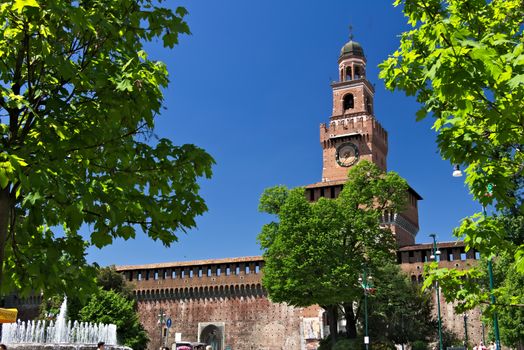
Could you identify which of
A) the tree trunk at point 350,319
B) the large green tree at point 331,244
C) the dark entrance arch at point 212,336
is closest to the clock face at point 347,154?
the large green tree at point 331,244

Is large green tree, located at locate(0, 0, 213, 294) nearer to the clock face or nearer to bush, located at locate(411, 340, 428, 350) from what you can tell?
bush, located at locate(411, 340, 428, 350)

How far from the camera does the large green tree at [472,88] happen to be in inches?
201

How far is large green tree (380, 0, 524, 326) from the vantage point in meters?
5.11

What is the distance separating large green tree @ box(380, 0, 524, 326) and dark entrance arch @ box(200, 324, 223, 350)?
48568 millimetres

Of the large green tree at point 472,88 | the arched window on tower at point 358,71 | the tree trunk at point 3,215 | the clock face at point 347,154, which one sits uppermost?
the arched window on tower at point 358,71

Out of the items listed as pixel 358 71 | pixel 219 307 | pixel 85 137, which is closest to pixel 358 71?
pixel 358 71

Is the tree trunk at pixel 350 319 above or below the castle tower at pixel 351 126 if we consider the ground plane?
below

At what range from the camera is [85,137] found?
6125 millimetres

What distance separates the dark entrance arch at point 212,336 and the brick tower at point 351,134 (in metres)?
15.6

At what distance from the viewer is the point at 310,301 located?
36375mm

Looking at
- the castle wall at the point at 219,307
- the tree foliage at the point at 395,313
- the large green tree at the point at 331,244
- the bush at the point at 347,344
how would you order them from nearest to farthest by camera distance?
the bush at the point at 347,344, the large green tree at the point at 331,244, the tree foliage at the point at 395,313, the castle wall at the point at 219,307

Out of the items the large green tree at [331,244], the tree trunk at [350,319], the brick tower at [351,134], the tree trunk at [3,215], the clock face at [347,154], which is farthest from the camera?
the clock face at [347,154]

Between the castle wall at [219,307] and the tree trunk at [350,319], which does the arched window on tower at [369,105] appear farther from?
the tree trunk at [350,319]

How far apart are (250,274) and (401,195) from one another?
19.3 m
